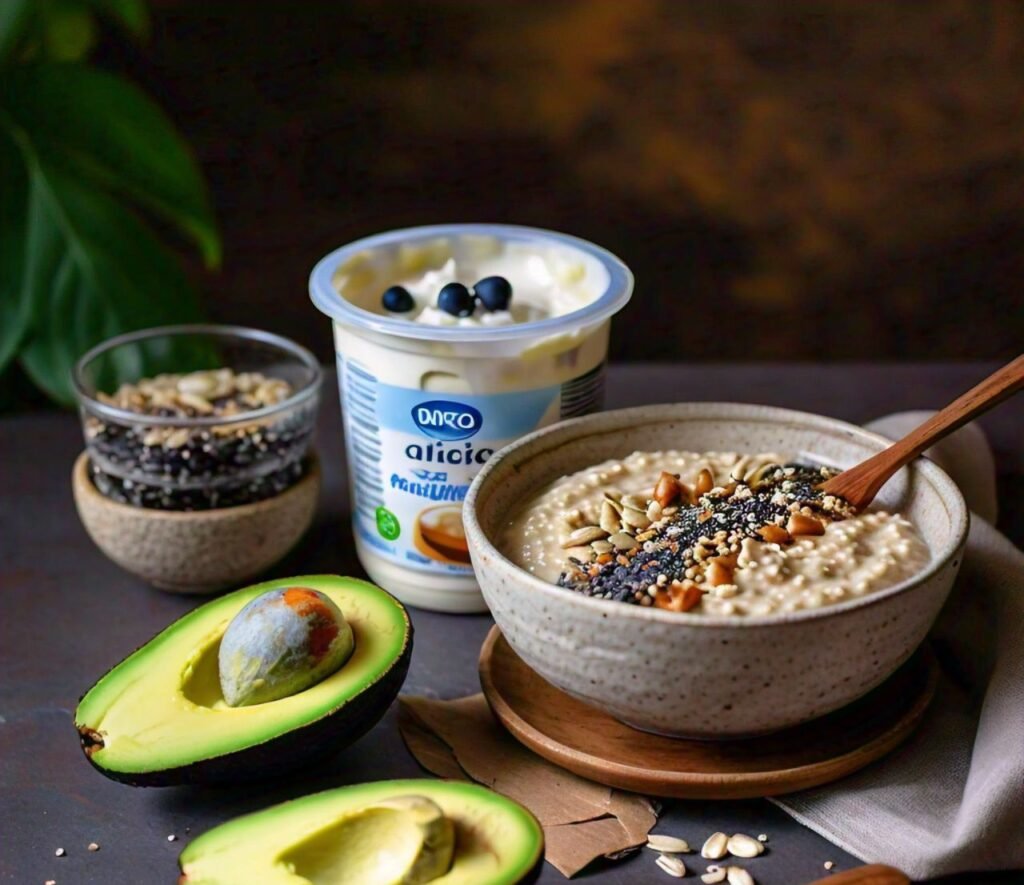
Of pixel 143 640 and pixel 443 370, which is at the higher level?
pixel 443 370

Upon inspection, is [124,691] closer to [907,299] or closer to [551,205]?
[551,205]

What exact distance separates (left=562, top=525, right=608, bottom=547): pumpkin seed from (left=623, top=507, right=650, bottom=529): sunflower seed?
0.02 metres

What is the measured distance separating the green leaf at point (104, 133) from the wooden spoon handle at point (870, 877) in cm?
89

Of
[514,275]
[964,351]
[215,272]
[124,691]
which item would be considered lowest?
[964,351]

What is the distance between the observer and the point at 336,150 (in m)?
1.66

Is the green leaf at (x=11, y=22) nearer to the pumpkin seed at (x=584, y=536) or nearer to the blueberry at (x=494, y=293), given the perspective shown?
the blueberry at (x=494, y=293)

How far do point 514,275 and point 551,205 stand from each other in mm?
614

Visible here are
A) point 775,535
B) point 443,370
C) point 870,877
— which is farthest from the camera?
point 443,370

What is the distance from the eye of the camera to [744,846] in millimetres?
808

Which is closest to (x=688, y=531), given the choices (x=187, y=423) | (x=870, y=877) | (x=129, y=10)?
(x=870, y=877)

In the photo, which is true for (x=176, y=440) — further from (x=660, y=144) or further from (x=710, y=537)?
(x=660, y=144)

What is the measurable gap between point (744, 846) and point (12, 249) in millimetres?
918

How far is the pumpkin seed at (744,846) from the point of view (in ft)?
2.64

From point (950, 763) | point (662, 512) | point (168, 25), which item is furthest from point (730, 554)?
point (168, 25)
